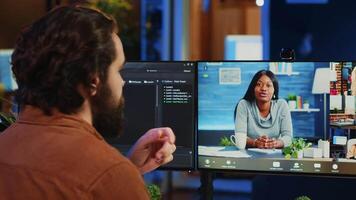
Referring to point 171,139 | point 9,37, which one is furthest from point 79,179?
point 9,37

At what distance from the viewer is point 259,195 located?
2.28 m

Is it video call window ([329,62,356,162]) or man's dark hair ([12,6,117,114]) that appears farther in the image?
video call window ([329,62,356,162])

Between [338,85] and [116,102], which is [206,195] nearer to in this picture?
[338,85]

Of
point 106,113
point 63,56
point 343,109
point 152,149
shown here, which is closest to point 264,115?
point 343,109

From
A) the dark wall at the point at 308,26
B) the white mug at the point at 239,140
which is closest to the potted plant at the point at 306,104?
the white mug at the point at 239,140

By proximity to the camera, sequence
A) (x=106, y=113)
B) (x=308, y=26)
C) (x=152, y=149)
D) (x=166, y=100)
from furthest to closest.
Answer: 1. (x=308, y=26)
2. (x=166, y=100)
3. (x=152, y=149)
4. (x=106, y=113)

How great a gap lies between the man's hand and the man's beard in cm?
23

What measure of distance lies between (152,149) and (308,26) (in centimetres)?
261

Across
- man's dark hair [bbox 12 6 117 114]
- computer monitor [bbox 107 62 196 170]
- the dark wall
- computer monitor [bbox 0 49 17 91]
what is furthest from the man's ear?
computer monitor [bbox 0 49 17 91]

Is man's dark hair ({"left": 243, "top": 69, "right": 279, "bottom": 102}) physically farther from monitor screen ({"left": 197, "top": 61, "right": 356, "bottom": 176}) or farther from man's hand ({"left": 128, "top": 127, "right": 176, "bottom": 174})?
man's hand ({"left": 128, "top": 127, "right": 176, "bottom": 174})

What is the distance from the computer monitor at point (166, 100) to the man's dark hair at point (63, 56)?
2.57 ft

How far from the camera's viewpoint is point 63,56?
1.18m

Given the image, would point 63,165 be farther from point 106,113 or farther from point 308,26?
point 308,26

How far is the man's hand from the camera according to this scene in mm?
1595
